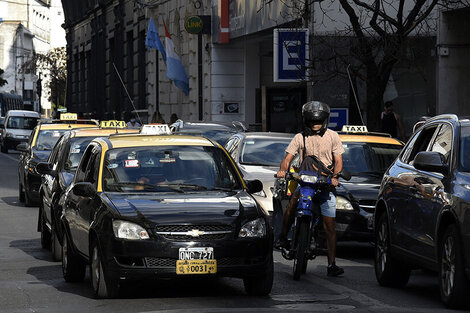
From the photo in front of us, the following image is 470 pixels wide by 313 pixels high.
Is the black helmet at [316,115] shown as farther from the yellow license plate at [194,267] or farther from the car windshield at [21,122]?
the car windshield at [21,122]

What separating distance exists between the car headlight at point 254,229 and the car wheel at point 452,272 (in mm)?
1544

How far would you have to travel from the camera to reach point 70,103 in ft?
274

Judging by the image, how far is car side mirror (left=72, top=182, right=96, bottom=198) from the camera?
11405 millimetres

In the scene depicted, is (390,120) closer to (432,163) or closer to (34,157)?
(34,157)

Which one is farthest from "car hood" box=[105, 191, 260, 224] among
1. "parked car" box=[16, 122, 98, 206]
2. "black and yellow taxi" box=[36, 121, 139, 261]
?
"parked car" box=[16, 122, 98, 206]

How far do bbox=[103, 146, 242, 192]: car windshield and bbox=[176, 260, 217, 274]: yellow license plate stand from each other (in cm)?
116

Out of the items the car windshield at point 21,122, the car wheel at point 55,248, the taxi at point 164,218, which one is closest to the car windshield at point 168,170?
the taxi at point 164,218

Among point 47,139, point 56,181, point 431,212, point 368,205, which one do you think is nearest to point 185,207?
point 431,212

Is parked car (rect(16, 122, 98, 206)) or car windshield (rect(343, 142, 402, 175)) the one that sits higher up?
car windshield (rect(343, 142, 402, 175))

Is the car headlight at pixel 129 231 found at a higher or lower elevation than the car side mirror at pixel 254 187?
lower

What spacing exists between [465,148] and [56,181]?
5.85 m

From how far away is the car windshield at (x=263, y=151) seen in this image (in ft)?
61.9

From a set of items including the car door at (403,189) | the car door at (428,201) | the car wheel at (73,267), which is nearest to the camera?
the car door at (428,201)

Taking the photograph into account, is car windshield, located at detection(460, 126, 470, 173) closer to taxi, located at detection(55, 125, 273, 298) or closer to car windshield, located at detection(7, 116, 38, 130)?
taxi, located at detection(55, 125, 273, 298)
